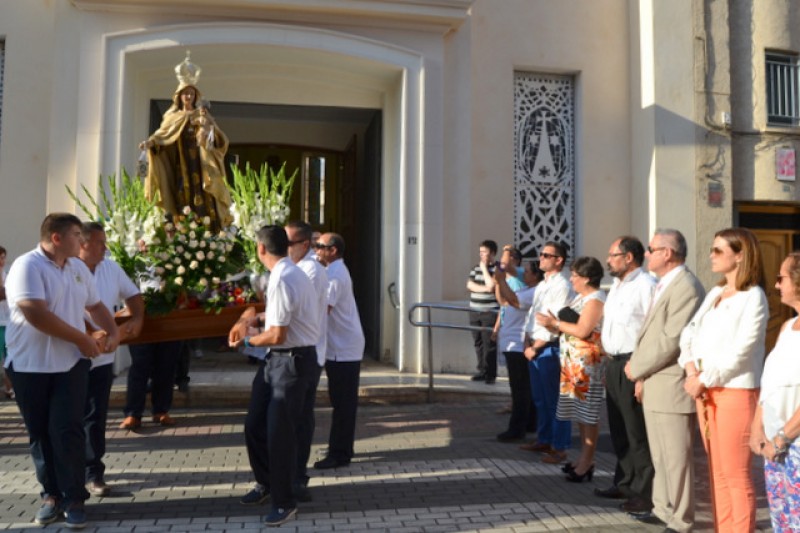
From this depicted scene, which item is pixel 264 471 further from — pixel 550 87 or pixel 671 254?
pixel 550 87

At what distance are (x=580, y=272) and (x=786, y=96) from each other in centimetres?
792

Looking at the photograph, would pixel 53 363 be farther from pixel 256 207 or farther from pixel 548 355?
pixel 548 355

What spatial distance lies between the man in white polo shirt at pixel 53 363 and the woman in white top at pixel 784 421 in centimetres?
379

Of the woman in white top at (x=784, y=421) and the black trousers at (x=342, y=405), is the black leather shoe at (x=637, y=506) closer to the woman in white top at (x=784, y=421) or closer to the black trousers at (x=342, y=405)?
the woman in white top at (x=784, y=421)

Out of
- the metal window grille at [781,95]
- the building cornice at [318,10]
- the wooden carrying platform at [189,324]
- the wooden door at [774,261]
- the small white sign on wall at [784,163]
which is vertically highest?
the building cornice at [318,10]

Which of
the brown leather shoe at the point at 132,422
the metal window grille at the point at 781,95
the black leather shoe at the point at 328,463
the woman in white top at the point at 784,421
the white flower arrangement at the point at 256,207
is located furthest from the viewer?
the metal window grille at the point at 781,95

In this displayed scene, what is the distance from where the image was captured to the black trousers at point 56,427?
461 centimetres

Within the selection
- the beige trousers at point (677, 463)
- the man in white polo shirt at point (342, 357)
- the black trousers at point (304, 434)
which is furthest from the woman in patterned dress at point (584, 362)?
the black trousers at point (304, 434)

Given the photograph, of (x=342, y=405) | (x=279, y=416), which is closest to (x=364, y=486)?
(x=342, y=405)

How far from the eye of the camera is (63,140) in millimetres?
9758

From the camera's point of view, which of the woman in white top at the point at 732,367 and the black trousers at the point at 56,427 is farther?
the black trousers at the point at 56,427

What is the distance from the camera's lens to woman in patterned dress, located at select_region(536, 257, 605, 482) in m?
5.55

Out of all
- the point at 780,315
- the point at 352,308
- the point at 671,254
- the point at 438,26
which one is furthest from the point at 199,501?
the point at 780,315

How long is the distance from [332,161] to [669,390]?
34.1ft
